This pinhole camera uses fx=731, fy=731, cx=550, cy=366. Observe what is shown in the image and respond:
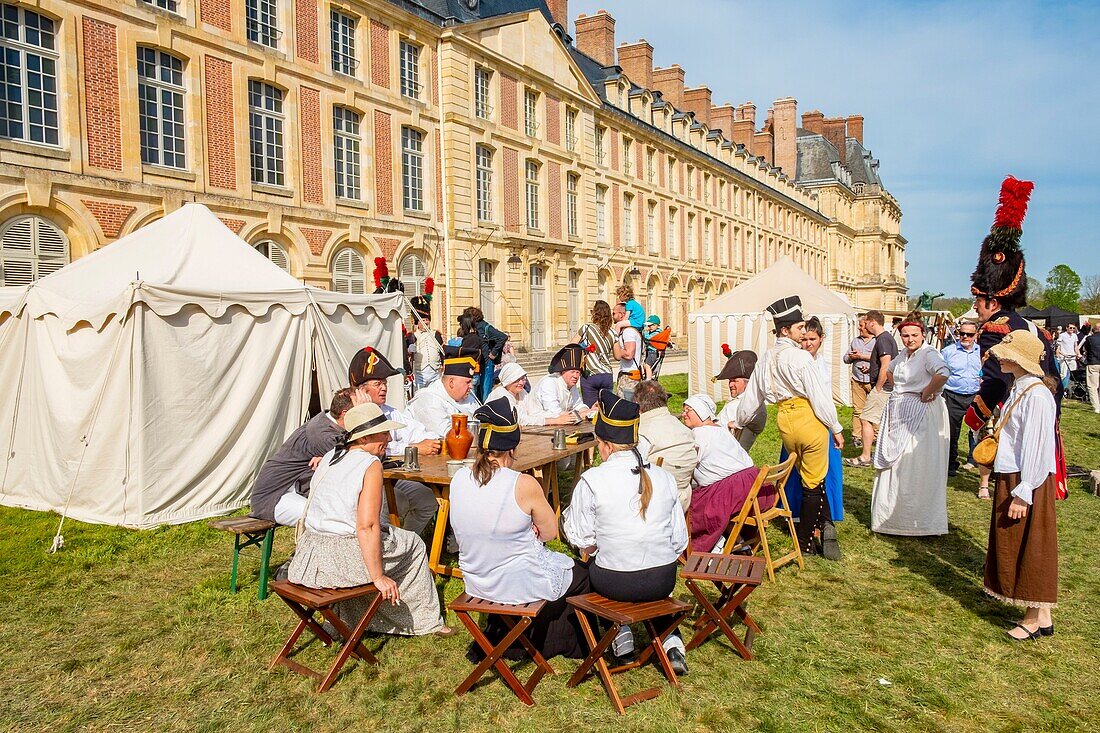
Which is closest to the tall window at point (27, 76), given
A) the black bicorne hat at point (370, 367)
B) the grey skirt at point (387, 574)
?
the black bicorne hat at point (370, 367)

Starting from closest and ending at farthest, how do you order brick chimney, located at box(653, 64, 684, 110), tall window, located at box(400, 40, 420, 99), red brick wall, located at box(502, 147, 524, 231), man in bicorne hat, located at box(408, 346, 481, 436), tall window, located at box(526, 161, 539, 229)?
man in bicorne hat, located at box(408, 346, 481, 436), tall window, located at box(400, 40, 420, 99), red brick wall, located at box(502, 147, 524, 231), tall window, located at box(526, 161, 539, 229), brick chimney, located at box(653, 64, 684, 110)

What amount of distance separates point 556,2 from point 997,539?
99.5 ft

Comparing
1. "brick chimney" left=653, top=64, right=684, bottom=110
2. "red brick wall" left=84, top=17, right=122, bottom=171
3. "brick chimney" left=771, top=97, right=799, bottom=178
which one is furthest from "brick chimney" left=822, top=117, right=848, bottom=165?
"red brick wall" left=84, top=17, right=122, bottom=171

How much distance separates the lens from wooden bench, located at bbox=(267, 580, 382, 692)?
3600mm

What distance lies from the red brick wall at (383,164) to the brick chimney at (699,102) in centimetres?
2716

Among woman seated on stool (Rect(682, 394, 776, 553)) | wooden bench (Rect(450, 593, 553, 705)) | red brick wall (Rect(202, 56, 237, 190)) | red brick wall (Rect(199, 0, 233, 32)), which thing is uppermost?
red brick wall (Rect(199, 0, 233, 32))

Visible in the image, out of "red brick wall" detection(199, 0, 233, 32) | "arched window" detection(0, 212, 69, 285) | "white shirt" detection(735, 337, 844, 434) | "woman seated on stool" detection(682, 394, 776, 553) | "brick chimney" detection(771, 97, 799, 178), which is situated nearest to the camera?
"woman seated on stool" detection(682, 394, 776, 553)

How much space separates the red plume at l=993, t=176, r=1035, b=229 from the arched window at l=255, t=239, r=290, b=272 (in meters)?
14.2

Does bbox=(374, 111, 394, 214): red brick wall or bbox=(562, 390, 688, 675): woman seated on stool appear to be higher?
bbox=(374, 111, 394, 214): red brick wall

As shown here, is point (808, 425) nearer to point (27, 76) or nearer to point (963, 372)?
point (963, 372)

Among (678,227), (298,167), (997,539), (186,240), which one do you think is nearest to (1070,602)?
(997,539)

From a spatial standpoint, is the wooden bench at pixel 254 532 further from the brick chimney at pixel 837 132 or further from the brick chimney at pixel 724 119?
the brick chimney at pixel 837 132

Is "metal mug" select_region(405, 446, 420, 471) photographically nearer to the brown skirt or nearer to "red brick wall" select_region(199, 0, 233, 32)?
the brown skirt

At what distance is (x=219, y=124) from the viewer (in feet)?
50.4
